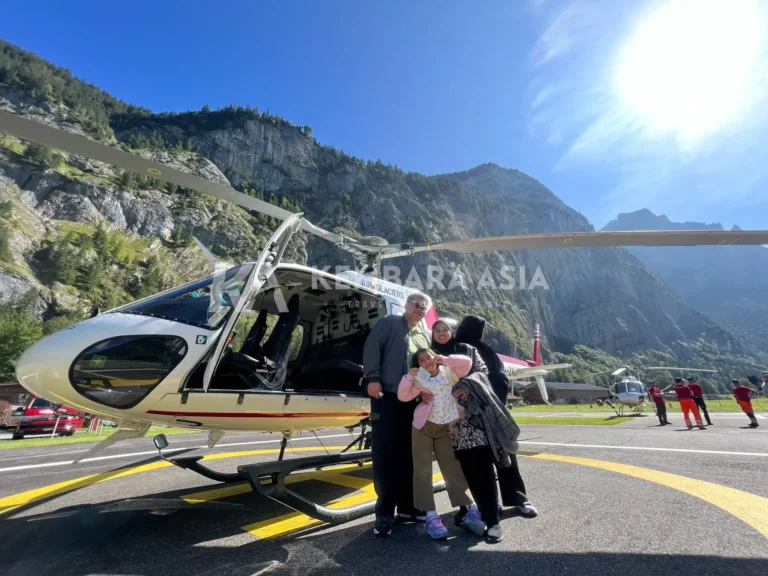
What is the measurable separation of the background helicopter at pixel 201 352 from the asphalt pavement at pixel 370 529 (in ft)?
2.50

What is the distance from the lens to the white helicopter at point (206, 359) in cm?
306

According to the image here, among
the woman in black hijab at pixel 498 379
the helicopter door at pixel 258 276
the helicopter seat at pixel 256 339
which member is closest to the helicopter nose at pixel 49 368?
the helicopter door at pixel 258 276

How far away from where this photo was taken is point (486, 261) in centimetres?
14375

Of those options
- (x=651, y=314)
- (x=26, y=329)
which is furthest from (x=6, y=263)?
(x=651, y=314)

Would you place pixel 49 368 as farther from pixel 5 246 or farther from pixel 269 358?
pixel 5 246

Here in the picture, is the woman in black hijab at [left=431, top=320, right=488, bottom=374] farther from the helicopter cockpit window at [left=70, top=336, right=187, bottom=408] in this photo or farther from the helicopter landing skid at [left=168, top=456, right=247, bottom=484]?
the helicopter cockpit window at [left=70, top=336, right=187, bottom=408]

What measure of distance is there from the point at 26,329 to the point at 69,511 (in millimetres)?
54357

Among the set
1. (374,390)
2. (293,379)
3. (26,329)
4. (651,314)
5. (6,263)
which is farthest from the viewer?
(651,314)

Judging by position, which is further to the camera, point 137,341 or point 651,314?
point 651,314

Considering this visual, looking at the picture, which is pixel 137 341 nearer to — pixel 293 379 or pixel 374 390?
pixel 374 390

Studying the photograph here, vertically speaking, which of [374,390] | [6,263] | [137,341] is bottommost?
[374,390]

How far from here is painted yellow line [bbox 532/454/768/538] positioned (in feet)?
9.97

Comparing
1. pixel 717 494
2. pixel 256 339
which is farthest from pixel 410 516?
pixel 256 339

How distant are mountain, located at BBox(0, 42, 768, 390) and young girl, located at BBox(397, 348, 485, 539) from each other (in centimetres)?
3029
